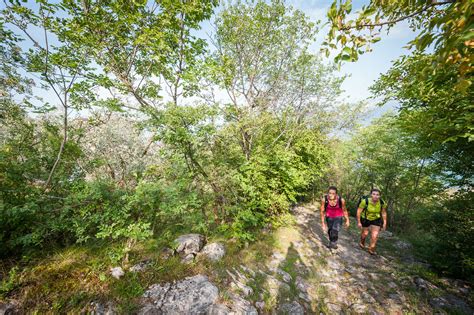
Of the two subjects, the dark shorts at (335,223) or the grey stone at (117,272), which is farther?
the dark shorts at (335,223)

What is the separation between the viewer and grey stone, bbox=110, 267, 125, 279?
3.49 meters

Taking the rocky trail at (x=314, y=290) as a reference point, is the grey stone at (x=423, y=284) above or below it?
above

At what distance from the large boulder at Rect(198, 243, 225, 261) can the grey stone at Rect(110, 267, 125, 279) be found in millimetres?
1731

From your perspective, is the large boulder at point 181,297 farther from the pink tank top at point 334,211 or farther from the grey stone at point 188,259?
the pink tank top at point 334,211

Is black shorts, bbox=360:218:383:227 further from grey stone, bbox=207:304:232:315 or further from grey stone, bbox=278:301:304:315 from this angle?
grey stone, bbox=207:304:232:315

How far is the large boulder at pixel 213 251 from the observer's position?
4.64 metres

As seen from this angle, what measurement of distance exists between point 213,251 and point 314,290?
2701mm

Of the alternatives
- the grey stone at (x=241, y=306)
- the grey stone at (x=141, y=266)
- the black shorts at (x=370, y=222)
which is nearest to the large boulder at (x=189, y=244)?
the grey stone at (x=141, y=266)

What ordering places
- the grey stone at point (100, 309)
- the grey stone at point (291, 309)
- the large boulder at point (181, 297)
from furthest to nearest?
1. the grey stone at point (291, 309)
2. the large boulder at point (181, 297)
3. the grey stone at point (100, 309)

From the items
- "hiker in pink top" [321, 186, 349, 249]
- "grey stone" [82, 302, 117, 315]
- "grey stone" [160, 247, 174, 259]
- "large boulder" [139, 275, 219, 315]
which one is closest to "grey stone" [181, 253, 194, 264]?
"grey stone" [160, 247, 174, 259]

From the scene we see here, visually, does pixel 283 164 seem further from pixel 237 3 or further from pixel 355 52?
pixel 237 3

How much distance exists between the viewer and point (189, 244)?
4.82 m

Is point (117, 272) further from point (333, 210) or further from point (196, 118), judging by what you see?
point (333, 210)

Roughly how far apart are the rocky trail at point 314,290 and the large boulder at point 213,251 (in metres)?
0.51
